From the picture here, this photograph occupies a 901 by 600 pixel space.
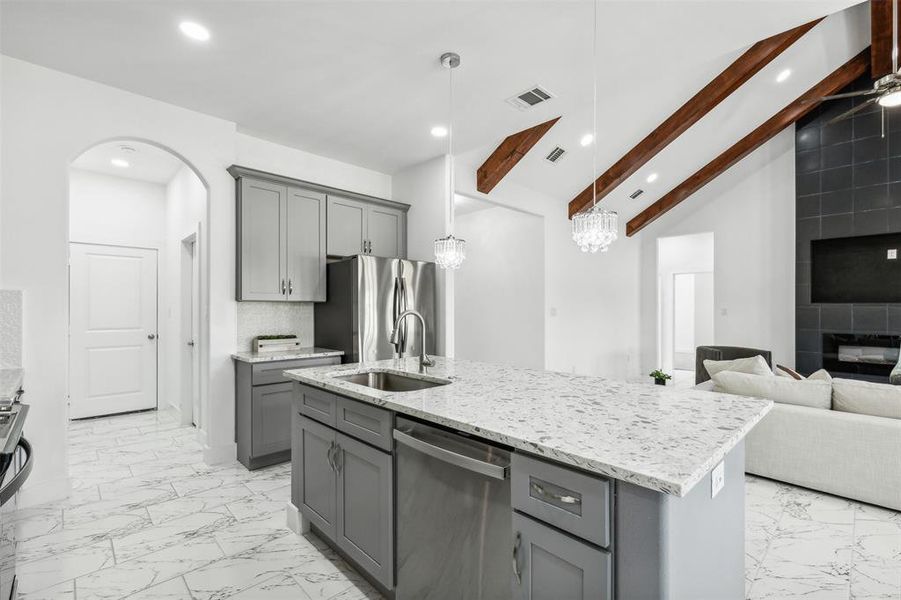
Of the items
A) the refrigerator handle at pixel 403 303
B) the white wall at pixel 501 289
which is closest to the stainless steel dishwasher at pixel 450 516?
the refrigerator handle at pixel 403 303

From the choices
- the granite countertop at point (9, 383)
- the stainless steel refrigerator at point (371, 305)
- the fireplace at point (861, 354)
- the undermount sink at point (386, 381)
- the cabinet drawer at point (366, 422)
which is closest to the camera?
the cabinet drawer at point (366, 422)

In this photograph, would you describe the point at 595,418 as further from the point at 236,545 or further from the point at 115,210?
the point at 115,210

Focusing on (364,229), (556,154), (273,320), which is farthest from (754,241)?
(273,320)

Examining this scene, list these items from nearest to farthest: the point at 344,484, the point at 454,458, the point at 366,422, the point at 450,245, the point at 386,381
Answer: the point at 454,458 → the point at 366,422 → the point at 344,484 → the point at 386,381 → the point at 450,245

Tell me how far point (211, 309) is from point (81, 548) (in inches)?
69.9

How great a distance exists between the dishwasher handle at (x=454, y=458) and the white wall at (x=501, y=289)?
15.8 feet

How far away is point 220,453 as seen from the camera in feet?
11.7

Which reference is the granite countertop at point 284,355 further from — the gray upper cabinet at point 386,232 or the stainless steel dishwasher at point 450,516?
the stainless steel dishwasher at point 450,516

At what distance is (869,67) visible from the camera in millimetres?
5285

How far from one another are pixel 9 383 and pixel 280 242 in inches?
80.3

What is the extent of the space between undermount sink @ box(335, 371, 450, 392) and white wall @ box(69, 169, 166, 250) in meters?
4.39

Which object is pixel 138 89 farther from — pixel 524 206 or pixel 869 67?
pixel 869 67

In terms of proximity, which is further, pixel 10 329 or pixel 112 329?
pixel 112 329

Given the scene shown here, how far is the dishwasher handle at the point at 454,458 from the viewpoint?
1323 mm
